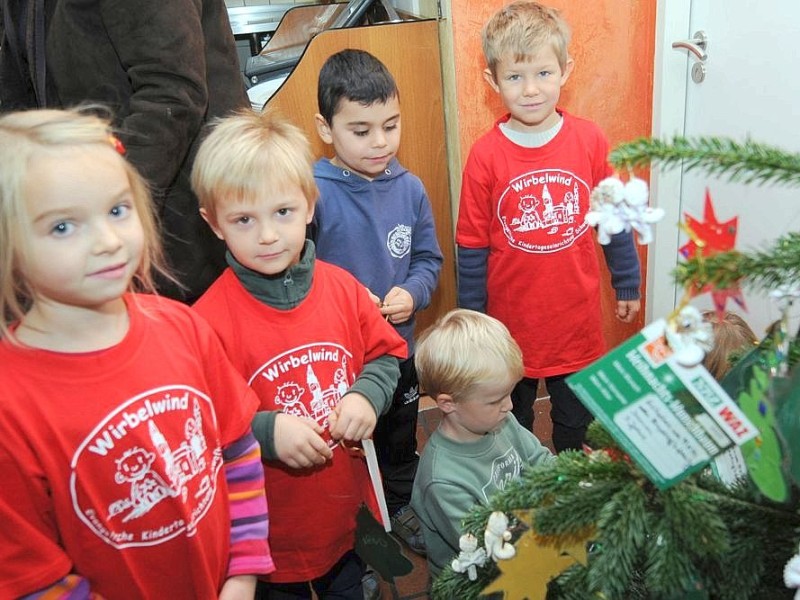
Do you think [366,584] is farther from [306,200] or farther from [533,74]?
[533,74]

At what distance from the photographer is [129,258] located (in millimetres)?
831

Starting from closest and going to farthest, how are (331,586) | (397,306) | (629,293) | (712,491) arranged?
(712,491) → (331,586) → (397,306) → (629,293)

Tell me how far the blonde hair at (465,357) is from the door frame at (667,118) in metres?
0.92

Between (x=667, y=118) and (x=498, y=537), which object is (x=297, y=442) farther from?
(x=667, y=118)

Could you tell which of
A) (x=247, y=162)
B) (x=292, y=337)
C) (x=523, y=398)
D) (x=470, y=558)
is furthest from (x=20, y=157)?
(x=523, y=398)

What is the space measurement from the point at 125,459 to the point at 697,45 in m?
2.01

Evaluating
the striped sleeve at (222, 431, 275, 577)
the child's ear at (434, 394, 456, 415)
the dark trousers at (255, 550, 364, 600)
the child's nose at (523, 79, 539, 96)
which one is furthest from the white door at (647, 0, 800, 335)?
the striped sleeve at (222, 431, 275, 577)

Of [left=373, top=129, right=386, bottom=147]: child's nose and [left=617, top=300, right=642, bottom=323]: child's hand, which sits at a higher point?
[left=373, top=129, right=386, bottom=147]: child's nose

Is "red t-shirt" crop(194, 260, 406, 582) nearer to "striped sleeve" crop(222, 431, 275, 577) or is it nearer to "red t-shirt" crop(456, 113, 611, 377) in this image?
"striped sleeve" crop(222, 431, 275, 577)

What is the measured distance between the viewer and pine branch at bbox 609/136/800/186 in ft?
1.65

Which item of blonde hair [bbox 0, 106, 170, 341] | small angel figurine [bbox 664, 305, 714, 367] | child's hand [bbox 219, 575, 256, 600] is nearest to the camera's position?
small angel figurine [bbox 664, 305, 714, 367]

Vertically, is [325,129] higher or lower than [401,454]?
higher

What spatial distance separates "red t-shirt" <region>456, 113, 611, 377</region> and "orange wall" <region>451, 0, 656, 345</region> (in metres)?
0.36

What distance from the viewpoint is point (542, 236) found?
1.77 metres
